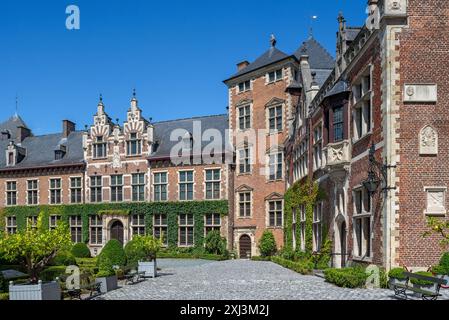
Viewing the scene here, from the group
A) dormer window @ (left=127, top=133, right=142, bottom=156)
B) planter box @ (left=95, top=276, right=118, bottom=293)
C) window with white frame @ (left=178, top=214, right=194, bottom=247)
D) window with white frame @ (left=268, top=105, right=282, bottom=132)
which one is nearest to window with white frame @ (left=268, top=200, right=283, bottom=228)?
window with white frame @ (left=268, top=105, right=282, bottom=132)

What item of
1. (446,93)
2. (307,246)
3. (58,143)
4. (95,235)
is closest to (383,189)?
(446,93)

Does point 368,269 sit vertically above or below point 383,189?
below

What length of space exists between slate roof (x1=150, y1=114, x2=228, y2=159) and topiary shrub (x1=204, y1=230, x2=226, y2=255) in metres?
7.13

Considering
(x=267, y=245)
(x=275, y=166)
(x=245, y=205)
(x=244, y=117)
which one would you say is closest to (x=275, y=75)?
(x=244, y=117)

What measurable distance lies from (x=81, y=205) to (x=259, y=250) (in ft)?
54.4

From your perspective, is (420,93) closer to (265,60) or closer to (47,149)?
(265,60)

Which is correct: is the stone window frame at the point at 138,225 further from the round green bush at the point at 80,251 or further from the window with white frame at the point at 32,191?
the window with white frame at the point at 32,191

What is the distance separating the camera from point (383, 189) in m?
14.2

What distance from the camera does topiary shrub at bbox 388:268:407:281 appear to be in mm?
12553

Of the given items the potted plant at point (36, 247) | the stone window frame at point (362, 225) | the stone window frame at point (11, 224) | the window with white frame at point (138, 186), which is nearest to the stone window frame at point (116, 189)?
the window with white frame at point (138, 186)

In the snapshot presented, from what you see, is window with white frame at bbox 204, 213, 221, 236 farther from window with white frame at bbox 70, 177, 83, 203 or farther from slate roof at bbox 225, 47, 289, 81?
window with white frame at bbox 70, 177, 83, 203

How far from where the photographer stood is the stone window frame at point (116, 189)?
3838 centimetres
